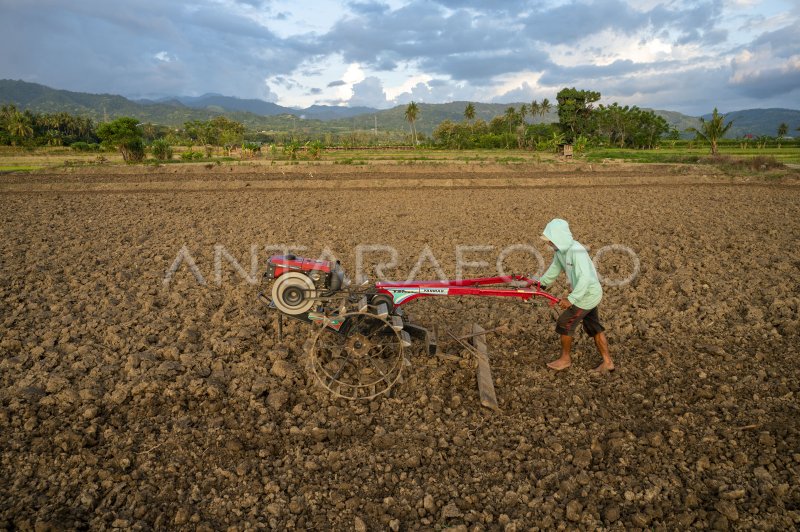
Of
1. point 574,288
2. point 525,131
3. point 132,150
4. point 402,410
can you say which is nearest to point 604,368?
point 574,288

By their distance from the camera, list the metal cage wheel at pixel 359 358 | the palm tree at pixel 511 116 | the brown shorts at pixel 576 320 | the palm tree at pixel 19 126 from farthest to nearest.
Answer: the palm tree at pixel 511 116
the palm tree at pixel 19 126
the brown shorts at pixel 576 320
the metal cage wheel at pixel 359 358

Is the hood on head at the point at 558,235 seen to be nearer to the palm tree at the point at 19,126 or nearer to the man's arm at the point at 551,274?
the man's arm at the point at 551,274

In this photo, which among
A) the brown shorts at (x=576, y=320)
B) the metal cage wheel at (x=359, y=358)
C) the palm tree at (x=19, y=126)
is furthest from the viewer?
the palm tree at (x=19, y=126)

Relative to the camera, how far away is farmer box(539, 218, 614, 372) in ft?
16.3

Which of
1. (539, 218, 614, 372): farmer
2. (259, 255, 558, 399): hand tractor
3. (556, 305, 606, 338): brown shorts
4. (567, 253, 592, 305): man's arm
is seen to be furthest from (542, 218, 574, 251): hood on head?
(556, 305, 606, 338): brown shorts

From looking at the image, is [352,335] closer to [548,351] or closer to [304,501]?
[304,501]

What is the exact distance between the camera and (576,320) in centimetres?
534

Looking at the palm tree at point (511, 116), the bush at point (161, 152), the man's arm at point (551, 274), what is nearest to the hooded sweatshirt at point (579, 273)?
the man's arm at point (551, 274)

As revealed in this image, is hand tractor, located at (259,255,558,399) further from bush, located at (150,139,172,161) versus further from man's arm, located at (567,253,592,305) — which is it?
bush, located at (150,139,172,161)

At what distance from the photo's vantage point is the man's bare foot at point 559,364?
5.58 metres

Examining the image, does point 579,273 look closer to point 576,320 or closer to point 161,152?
point 576,320

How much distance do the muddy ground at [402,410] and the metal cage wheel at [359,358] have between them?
0.22 m

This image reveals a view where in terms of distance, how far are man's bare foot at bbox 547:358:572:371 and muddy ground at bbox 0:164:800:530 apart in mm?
72

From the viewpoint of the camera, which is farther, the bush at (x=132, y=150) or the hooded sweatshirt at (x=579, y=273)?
the bush at (x=132, y=150)
